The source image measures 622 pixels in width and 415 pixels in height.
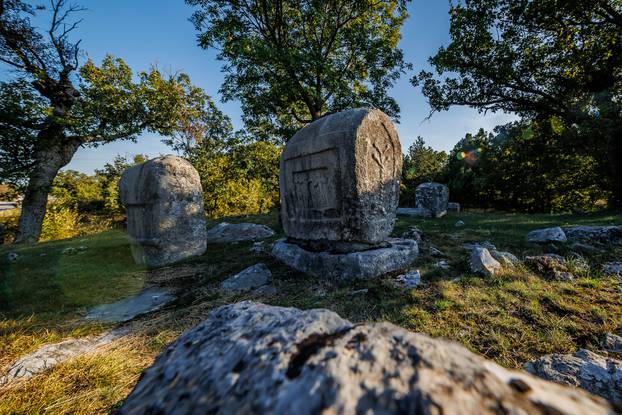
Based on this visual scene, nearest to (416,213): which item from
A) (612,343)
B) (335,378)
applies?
(612,343)

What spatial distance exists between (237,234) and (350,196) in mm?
4110

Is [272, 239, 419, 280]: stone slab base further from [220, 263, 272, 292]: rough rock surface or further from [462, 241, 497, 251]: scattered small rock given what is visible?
[462, 241, 497, 251]: scattered small rock

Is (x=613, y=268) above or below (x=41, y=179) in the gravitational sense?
below

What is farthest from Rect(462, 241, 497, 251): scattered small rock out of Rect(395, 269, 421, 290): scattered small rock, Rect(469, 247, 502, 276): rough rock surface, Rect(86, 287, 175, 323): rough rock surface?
Rect(86, 287, 175, 323): rough rock surface

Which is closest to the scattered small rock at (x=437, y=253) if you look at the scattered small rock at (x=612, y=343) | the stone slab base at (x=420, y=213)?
the scattered small rock at (x=612, y=343)

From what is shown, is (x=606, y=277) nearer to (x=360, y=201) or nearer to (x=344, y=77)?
(x=360, y=201)

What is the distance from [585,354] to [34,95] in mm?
15660

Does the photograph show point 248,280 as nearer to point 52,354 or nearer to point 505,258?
point 52,354

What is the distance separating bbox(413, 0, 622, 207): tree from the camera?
26.8ft

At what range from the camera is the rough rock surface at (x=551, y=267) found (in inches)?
114

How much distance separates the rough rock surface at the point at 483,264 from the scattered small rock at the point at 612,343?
1.19m

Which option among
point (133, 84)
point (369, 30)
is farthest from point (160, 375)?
point (133, 84)

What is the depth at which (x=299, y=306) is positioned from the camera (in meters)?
2.64

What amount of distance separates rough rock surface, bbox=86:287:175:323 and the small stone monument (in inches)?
68.7
